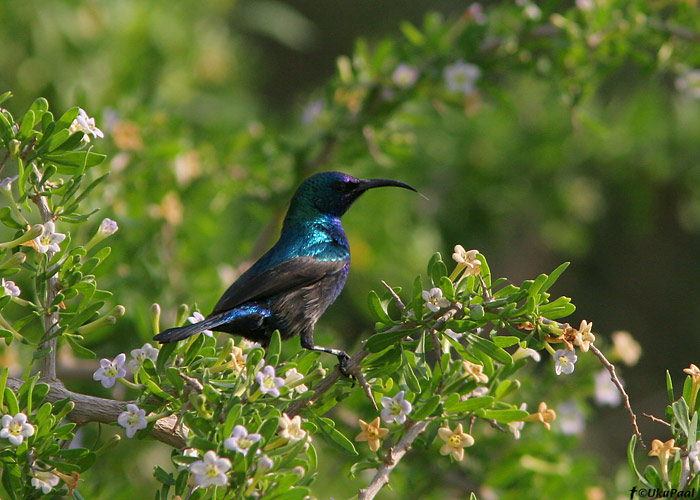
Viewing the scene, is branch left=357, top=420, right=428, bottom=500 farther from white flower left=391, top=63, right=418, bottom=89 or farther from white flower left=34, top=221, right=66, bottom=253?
white flower left=391, top=63, right=418, bottom=89

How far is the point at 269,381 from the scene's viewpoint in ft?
5.49

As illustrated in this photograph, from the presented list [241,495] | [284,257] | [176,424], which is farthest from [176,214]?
[241,495]

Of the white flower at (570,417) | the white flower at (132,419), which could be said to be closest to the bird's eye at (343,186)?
the white flower at (570,417)

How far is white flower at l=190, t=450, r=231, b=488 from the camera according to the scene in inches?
60.4

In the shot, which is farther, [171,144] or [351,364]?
[171,144]

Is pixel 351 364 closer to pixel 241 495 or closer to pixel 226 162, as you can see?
pixel 241 495

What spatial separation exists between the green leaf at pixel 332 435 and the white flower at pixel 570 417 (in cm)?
166

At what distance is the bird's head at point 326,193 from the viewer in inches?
133

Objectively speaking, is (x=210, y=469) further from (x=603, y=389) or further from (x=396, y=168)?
(x=396, y=168)

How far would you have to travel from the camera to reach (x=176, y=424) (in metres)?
1.79

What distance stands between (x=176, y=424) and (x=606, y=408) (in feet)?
16.8

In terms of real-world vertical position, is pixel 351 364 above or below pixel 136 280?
above

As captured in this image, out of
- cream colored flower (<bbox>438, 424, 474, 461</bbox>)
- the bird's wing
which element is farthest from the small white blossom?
the bird's wing

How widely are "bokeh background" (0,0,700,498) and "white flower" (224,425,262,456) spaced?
1196 millimetres
